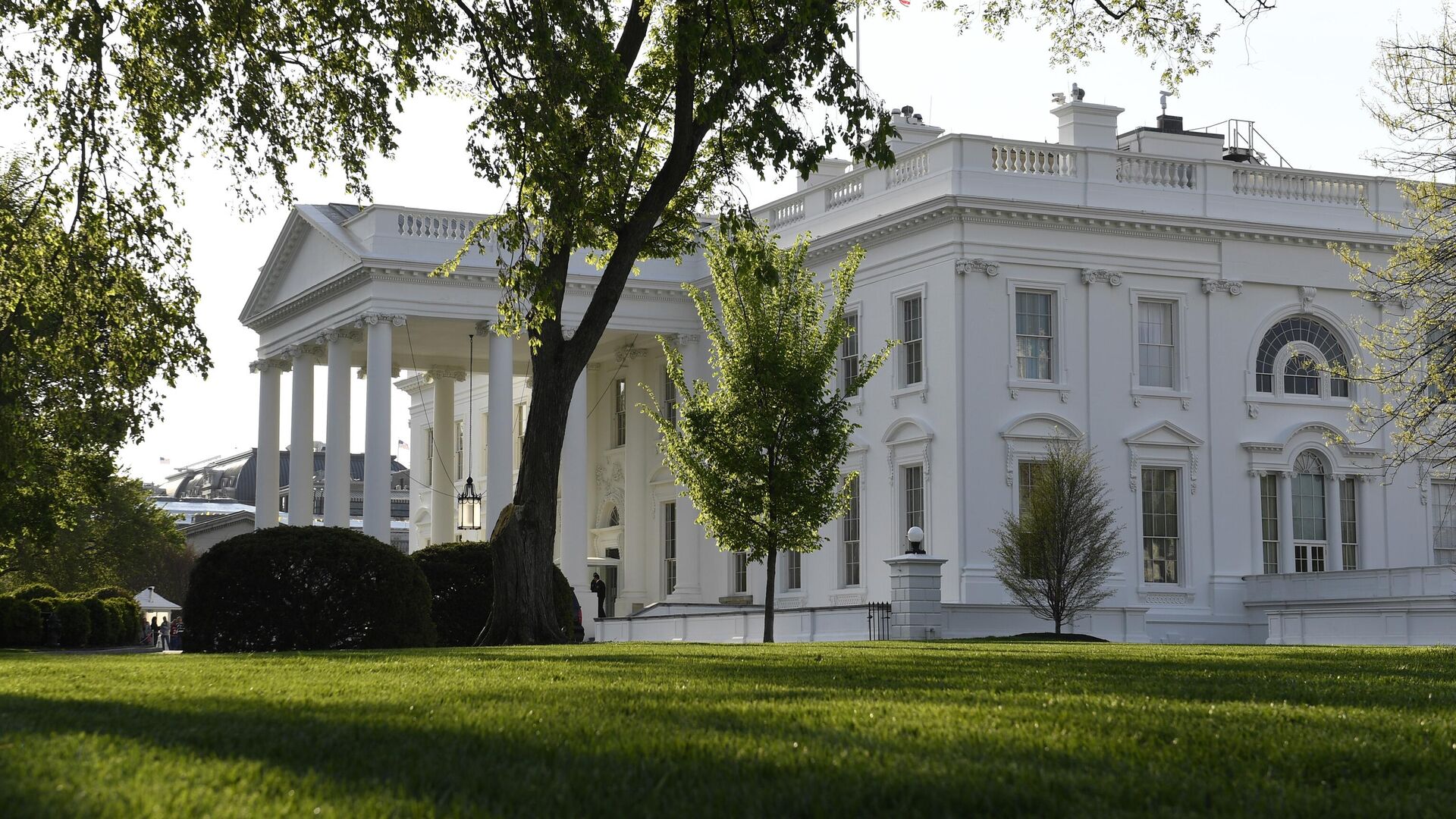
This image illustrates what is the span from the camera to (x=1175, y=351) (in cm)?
3862

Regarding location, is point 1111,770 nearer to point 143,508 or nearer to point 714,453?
point 714,453

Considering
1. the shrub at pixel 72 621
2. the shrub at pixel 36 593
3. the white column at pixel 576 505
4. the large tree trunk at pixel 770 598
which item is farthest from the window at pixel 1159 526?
the shrub at pixel 36 593

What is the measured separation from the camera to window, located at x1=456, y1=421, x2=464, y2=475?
5997cm

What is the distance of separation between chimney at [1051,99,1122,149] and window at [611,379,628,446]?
59.0ft

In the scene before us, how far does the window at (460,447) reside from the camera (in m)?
60.0

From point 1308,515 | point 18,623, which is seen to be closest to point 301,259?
point 18,623

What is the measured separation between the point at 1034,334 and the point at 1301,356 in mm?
6811

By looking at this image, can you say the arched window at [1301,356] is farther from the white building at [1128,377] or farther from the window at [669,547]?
the window at [669,547]

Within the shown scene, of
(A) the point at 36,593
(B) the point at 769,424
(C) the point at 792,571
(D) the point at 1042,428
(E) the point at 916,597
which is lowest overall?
(A) the point at 36,593

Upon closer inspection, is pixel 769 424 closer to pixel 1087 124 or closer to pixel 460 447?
pixel 1087 124

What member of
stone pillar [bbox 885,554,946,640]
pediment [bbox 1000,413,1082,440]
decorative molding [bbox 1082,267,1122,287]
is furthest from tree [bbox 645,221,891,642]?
decorative molding [bbox 1082,267,1122,287]

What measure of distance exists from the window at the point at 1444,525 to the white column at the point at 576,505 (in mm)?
21684

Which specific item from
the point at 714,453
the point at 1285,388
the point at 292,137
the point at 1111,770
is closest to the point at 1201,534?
the point at 1285,388

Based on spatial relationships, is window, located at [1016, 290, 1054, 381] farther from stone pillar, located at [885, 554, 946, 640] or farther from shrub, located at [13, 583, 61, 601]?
shrub, located at [13, 583, 61, 601]
